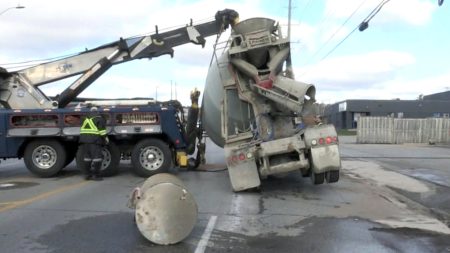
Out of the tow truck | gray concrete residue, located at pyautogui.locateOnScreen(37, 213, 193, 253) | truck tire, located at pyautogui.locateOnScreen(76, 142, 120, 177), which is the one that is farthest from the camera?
truck tire, located at pyautogui.locateOnScreen(76, 142, 120, 177)

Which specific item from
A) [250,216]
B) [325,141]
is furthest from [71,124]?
[250,216]

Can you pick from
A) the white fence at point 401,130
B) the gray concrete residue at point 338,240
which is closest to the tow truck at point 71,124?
the gray concrete residue at point 338,240

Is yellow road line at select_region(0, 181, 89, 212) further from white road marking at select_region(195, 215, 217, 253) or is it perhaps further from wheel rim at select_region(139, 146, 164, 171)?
white road marking at select_region(195, 215, 217, 253)

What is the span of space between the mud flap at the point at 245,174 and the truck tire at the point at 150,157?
3.70 m

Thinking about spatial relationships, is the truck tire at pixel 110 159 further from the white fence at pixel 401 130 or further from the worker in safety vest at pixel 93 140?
the white fence at pixel 401 130

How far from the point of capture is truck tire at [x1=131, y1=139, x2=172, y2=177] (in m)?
14.8

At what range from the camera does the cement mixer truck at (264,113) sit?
1128cm

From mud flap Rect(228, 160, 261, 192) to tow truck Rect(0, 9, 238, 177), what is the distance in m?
3.70

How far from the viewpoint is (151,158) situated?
14.9 m

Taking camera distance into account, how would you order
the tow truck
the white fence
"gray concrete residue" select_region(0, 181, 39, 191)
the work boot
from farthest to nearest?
the white fence
the tow truck
the work boot
"gray concrete residue" select_region(0, 181, 39, 191)

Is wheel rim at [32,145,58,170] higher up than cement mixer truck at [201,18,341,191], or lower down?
lower down

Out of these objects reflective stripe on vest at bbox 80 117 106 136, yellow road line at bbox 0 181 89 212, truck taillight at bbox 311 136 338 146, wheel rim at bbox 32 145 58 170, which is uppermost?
reflective stripe on vest at bbox 80 117 106 136

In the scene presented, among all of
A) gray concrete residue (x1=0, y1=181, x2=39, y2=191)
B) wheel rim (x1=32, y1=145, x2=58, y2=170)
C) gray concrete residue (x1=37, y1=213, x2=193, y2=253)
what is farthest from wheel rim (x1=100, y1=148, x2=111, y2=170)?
gray concrete residue (x1=37, y1=213, x2=193, y2=253)

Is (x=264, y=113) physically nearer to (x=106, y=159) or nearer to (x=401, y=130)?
(x=106, y=159)
